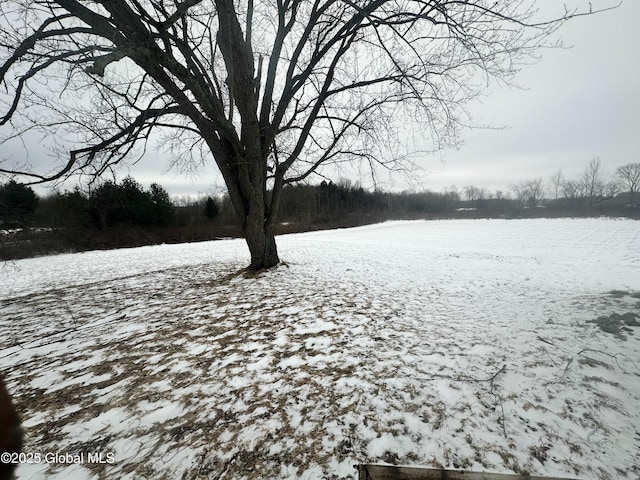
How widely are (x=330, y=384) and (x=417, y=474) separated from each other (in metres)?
1.18

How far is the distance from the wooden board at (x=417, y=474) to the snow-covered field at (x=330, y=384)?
206 mm

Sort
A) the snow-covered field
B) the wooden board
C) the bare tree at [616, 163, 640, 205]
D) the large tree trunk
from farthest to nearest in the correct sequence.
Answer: the bare tree at [616, 163, 640, 205]
the large tree trunk
the snow-covered field
the wooden board

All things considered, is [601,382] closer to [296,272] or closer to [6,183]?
[296,272]

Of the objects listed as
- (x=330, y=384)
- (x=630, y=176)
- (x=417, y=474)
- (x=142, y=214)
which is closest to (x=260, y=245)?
(x=330, y=384)

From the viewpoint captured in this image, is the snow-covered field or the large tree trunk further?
the large tree trunk

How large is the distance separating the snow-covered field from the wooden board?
0.21 m

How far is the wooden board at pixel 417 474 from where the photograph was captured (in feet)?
5.56

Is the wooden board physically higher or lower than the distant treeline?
lower

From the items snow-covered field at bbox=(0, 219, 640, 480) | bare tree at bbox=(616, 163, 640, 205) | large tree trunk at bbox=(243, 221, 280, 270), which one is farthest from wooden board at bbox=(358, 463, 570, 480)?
bare tree at bbox=(616, 163, 640, 205)

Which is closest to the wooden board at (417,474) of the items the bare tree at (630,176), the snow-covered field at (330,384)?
the snow-covered field at (330,384)

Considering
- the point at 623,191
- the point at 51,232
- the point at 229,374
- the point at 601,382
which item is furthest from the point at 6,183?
the point at 623,191

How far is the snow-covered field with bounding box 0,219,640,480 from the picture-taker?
2.01 metres

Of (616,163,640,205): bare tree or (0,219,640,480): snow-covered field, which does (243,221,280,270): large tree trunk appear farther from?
(616,163,640,205): bare tree

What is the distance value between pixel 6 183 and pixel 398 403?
8.50m
